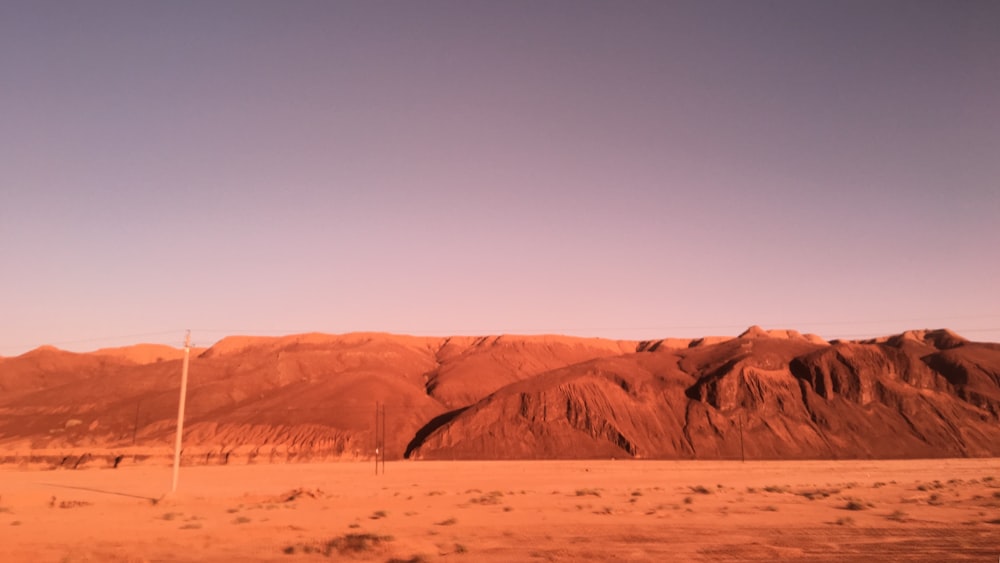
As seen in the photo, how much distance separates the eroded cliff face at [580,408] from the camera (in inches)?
3821

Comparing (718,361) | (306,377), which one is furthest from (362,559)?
(306,377)

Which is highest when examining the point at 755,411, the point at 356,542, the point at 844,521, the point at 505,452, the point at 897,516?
the point at 755,411

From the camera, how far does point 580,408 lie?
335 feet

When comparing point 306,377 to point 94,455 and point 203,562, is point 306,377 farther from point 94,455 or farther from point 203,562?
point 203,562

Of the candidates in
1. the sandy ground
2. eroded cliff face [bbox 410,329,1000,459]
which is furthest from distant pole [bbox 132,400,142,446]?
the sandy ground

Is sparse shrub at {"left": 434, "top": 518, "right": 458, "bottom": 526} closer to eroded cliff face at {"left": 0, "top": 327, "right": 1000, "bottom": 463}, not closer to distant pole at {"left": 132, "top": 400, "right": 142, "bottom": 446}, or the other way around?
eroded cliff face at {"left": 0, "top": 327, "right": 1000, "bottom": 463}

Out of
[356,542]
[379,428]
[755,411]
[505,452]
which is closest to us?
[356,542]

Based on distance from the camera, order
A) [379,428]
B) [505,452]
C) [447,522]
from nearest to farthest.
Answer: [447,522] → [505,452] → [379,428]

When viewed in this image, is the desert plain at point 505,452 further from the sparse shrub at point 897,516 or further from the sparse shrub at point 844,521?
the sparse shrub at point 897,516

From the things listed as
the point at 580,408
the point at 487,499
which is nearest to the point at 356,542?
the point at 487,499

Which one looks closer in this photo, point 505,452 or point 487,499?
point 487,499

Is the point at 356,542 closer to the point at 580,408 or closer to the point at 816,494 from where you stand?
the point at 816,494

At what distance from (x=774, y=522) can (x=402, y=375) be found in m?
125

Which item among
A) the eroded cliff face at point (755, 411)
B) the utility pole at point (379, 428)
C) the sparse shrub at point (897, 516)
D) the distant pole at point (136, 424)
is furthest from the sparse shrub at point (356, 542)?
the distant pole at point (136, 424)
